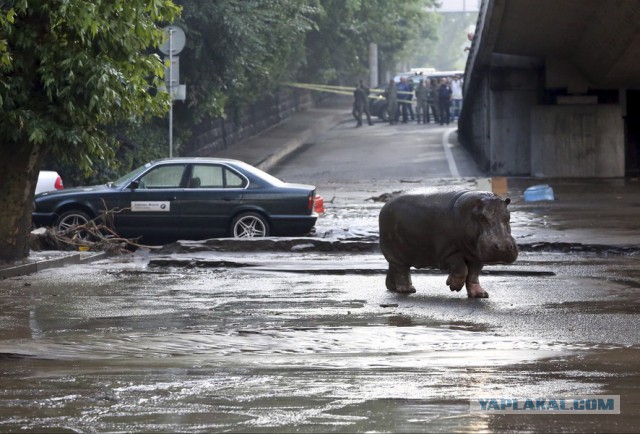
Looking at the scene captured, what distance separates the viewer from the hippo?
40.1ft

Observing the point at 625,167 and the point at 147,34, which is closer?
the point at 147,34

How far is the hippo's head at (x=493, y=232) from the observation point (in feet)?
39.9

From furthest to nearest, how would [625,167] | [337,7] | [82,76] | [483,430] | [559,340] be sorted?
[337,7] → [625,167] → [82,76] → [559,340] → [483,430]

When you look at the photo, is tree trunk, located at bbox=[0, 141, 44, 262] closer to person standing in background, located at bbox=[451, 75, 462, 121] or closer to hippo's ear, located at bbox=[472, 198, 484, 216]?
hippo's ear, located at bbox=[472, 198, 484, 216]

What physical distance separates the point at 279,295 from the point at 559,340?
4.13 m

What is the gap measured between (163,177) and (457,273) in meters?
7.93

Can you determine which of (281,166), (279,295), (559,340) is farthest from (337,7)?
(559,340)

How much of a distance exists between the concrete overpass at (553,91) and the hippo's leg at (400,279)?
1409 cm

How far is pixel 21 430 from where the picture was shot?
275 inches

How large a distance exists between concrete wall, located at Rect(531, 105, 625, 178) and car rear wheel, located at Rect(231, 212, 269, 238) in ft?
48.8

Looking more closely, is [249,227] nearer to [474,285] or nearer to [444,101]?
[474,285]

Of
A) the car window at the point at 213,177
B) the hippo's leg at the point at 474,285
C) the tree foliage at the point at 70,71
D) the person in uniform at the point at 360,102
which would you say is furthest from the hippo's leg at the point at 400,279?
the person in uniform at the point at 360,102

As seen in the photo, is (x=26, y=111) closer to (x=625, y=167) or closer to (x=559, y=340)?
(x=559, y=340)

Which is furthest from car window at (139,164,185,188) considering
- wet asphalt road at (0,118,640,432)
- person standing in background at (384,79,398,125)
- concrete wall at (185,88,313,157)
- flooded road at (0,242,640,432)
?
person standing in background at (384,79,398,125)
